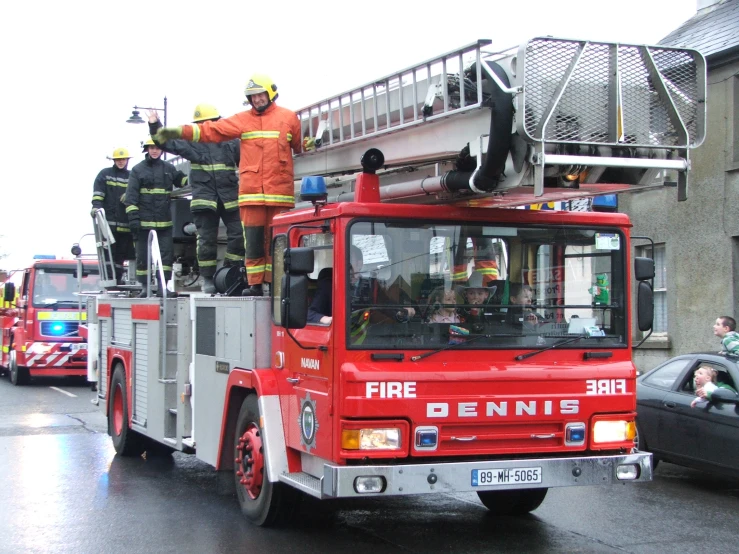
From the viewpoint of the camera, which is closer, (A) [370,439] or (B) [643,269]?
(A) [370,439]

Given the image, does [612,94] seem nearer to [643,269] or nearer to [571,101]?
[571,101]

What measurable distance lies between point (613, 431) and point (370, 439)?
168 centimetres

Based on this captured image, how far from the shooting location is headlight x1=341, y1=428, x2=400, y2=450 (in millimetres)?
6020

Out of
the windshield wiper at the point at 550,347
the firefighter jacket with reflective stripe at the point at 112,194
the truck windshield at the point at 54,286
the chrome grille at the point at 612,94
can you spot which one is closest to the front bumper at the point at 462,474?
the windshield wiper at the point at 550,347

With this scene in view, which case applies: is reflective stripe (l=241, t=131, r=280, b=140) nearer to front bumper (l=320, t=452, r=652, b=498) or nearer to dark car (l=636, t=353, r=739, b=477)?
front bumper (l=320, t=452, r=652, b=498)

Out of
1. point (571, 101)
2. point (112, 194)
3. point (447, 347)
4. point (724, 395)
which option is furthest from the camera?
point (112, 194)

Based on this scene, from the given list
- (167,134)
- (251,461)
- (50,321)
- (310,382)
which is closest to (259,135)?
(167,134)

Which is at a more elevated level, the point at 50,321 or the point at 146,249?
the point at 146,249

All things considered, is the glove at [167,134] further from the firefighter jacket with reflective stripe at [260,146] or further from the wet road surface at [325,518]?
the wet road surface at [325,518]

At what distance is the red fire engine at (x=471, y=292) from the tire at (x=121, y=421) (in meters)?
3.50

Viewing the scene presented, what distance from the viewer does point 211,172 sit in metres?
9.52

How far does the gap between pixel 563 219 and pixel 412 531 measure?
8.22 ft

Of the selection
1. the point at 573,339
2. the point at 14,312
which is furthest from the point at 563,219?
the point at 14,312

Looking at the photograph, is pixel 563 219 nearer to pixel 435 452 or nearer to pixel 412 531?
pixel 435 452
